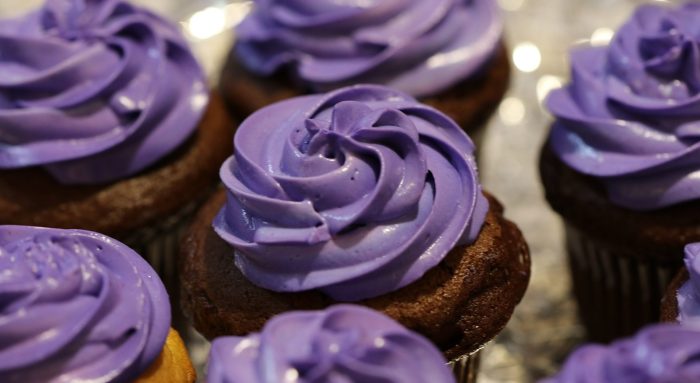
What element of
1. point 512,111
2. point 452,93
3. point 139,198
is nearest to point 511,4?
point 512,111

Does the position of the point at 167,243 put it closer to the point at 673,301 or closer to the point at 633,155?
the point at 633,155

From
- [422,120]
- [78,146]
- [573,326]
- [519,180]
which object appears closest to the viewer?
[422,120]

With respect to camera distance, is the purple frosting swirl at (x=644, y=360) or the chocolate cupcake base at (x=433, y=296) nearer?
the purple frosting swirl at (x=644, y=360)

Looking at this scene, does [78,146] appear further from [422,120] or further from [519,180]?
[519,180]

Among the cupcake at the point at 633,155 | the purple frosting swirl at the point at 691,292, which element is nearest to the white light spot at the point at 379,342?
the purple frosting swirl at the point at 691,292

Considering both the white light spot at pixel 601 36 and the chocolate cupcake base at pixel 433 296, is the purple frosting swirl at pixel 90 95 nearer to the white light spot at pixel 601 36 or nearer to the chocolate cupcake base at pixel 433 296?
the chocolate cupcake base at pixel 433 296

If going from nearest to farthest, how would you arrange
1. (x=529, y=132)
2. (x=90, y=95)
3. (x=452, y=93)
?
(x=90, y=95)
(x=452, y=93)
(x=529, y=132)

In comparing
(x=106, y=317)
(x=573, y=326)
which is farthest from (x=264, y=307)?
(x=573, y=326)
